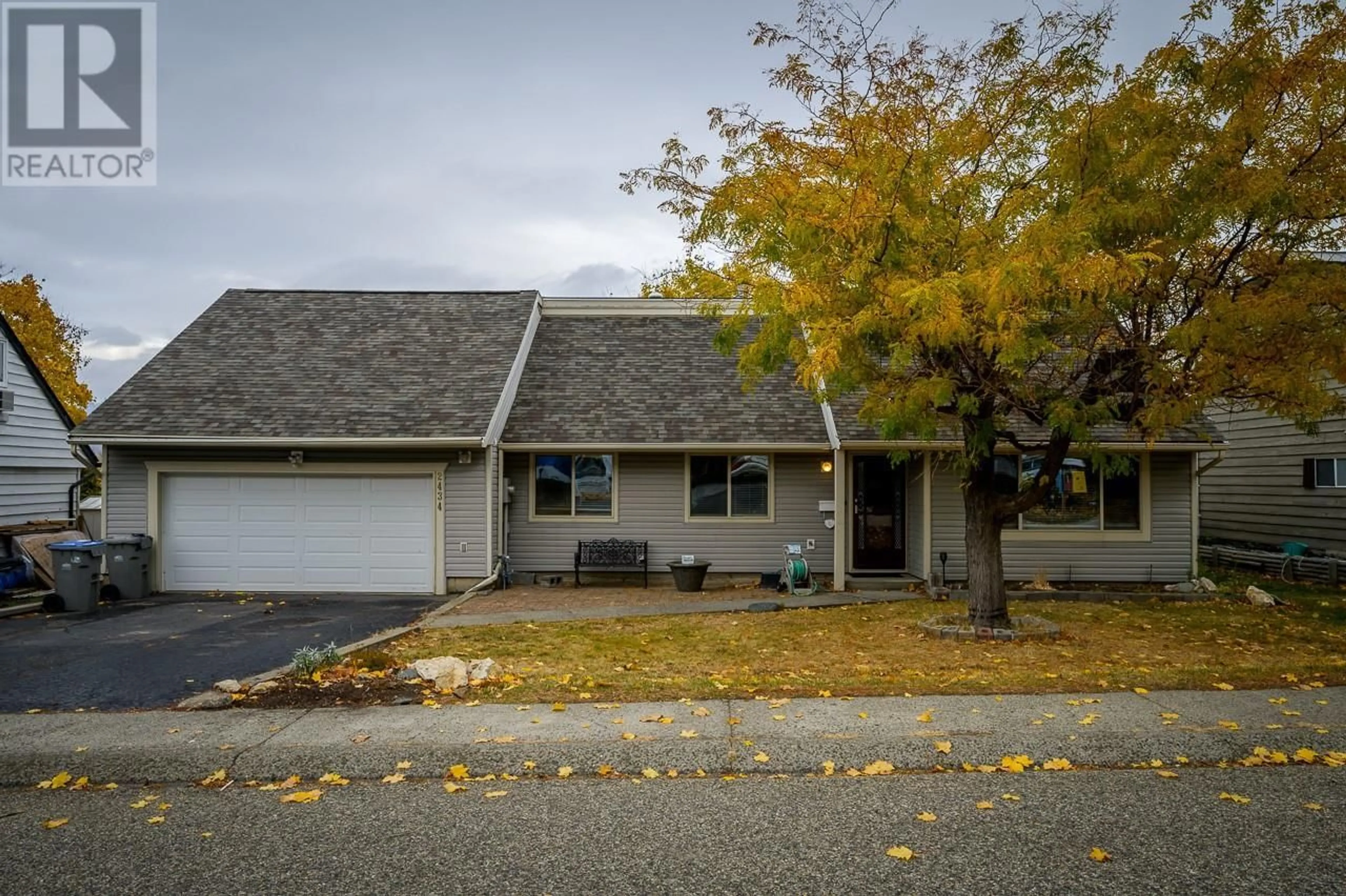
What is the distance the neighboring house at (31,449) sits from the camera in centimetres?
1598

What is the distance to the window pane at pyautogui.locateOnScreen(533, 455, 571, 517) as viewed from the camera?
50.2 feet

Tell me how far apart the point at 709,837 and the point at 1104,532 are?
13.0 meters

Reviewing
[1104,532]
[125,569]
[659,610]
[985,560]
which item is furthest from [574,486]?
[1104,532]

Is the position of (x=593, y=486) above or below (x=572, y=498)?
above

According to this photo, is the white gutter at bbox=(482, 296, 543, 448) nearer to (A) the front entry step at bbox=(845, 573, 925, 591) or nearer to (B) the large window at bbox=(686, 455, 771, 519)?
(B) the large window at bbox=(686, 455, 771, 519)

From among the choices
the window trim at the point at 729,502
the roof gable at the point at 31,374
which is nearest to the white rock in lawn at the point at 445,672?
the window trim at the point at 729,502

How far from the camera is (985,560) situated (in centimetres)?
1026

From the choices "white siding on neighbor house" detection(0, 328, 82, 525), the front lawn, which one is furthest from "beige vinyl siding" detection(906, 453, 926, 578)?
"white siding on neighbor house" detection(0, 328, 82, 525)

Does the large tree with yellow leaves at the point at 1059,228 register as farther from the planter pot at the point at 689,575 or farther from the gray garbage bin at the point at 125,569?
the gray garbage bin at the point at 125,569

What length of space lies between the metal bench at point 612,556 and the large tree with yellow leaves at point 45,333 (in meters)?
23.5

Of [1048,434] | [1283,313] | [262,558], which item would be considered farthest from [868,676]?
[262,558]

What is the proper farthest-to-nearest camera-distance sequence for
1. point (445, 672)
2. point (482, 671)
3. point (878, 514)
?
point (878, 514)
point (482, 671)
point (445, 672)

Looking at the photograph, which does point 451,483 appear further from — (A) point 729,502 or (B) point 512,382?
(A) point 729,502

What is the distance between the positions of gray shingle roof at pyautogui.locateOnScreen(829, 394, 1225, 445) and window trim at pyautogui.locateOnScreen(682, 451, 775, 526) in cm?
147
